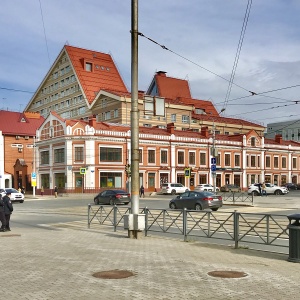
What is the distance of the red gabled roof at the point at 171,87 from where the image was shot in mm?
95188

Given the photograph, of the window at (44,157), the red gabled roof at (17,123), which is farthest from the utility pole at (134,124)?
the red gabled roof at (17,123)

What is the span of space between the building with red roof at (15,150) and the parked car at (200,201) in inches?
1838

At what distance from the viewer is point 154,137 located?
213 feet

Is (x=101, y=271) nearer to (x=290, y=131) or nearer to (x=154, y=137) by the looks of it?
(x=154, y=137)

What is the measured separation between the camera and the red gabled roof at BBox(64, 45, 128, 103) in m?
87.4

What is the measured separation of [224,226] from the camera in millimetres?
12969

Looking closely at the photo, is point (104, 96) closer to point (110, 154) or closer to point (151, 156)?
point (151, 156)

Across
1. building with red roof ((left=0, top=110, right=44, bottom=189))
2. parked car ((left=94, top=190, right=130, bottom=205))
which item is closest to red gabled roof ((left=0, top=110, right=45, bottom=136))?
building with red roof ((left=0, top=110, right=44, bottom=189))

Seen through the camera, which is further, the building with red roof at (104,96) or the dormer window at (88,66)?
the dormer window at (88,66)

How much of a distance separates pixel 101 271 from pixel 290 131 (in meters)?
120

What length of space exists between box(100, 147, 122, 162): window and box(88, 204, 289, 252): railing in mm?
43927

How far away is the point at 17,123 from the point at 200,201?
184ft

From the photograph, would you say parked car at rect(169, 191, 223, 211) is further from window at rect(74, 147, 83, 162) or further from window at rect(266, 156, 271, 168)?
window at rect(266, 156, 271, 168)

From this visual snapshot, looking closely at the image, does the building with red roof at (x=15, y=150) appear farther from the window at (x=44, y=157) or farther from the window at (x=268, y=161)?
the window at (x=268, y=161)
